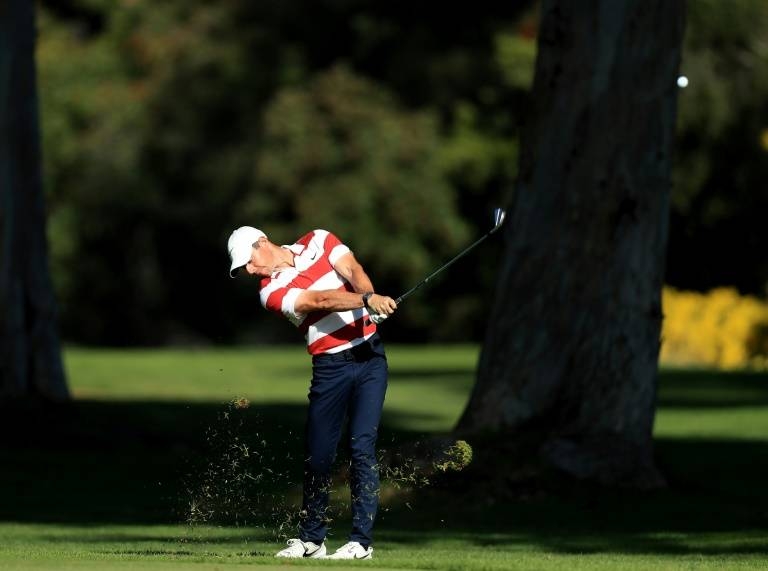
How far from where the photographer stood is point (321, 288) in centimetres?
1098

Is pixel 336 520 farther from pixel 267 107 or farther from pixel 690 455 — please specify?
pixel 267 107

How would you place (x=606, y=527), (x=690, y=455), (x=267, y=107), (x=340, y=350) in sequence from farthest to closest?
1. (x=267, y=107)
2. (x=690, y=455)
3. (x=606, y=527)
4. (x=340, y=350)

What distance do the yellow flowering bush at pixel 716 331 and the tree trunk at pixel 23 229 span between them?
52.3 feet

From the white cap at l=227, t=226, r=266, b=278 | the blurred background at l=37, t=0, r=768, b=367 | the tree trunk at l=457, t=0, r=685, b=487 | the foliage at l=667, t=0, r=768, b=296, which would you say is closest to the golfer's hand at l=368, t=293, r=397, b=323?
the white cap at l=227, t=226, r=266, b=278

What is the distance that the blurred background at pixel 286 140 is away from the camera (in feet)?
166

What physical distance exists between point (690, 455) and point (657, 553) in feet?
23.8

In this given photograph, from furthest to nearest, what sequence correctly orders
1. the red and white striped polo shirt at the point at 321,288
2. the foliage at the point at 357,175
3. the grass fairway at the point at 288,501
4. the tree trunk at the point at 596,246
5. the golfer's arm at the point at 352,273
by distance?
the foliage at the point at 357,175, the tree trunk at the point at 596,246, the grass fairway at the point at 288,501, the red and white striped polo shirt at the point at 321,288, the golfer's arm at the point at 352,273

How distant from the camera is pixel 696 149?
42.8 m

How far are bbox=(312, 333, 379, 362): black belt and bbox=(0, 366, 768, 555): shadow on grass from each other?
1.97 m

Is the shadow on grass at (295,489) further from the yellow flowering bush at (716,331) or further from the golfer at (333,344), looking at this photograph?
the yellow flowering bush at (716,331)

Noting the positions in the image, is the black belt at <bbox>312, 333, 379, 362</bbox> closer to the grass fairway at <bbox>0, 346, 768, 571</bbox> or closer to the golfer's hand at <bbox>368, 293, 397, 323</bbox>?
the golfer's hand at <bbox>368, 293, 397, 323</bbox>

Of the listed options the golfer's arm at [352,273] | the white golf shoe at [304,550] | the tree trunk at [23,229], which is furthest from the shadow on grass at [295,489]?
the golfer's arm at [352,273]

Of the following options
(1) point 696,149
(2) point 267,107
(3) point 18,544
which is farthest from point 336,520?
(2) point 267,107

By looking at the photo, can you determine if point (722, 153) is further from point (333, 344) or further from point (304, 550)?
point (333, 344)
